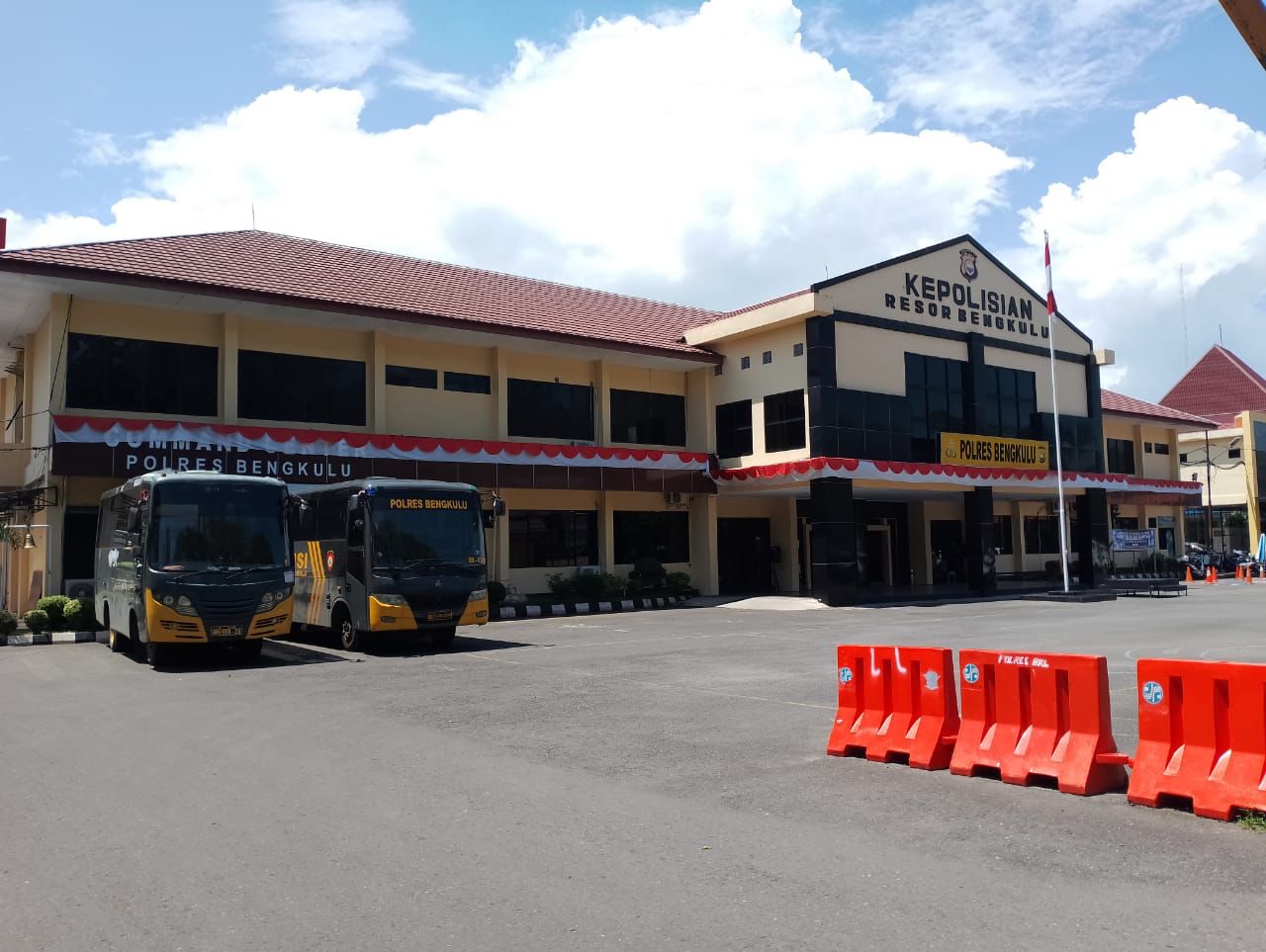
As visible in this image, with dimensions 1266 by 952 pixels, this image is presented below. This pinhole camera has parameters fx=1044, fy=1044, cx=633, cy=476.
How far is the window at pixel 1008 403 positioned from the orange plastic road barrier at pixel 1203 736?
2784cm

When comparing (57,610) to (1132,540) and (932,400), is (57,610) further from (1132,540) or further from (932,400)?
(1132,540)

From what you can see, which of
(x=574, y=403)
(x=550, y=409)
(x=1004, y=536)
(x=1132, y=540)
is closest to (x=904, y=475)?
(x=574, y=403)

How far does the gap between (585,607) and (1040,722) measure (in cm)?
2046

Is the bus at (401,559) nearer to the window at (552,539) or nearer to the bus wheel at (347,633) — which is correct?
the bus wheel at (347,633)

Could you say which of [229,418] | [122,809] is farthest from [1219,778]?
[229,418]

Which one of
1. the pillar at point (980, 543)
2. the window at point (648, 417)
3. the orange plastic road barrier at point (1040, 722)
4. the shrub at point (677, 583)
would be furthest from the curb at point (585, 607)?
the orange plastic road barrier at point (1040, 722)

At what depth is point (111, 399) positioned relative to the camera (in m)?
24.0

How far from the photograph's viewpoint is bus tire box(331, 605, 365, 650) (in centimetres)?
1816

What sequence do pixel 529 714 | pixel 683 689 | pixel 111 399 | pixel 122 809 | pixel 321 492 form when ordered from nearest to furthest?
pixel 122 809 < pixel 529 714 < pixel 683 689 < pixel 321 492 < pixel 111 399

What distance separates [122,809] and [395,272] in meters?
25.5

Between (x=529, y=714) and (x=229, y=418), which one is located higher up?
(x=229, y=418)

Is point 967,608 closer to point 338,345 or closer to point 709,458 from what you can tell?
point 709,458

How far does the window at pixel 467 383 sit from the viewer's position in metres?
29.3

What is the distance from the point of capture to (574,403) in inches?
1242
